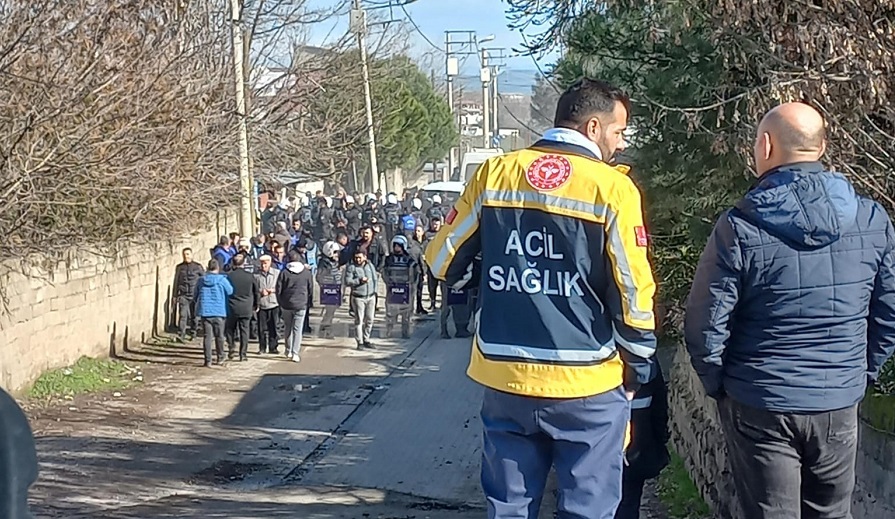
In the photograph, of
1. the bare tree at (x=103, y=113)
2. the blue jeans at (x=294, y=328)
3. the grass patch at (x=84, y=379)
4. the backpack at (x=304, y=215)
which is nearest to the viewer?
the bare tree at (x=103, y=113)

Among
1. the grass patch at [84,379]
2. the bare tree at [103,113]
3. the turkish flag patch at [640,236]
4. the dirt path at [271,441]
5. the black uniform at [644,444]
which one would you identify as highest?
the bare tree at [103,113]

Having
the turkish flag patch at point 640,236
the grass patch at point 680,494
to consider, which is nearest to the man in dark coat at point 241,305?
the grass patch at point 680,494

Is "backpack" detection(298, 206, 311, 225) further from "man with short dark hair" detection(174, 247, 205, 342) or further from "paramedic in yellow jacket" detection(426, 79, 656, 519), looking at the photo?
"paramedic in yellow jacket" detection(426, 79, 656, 519)

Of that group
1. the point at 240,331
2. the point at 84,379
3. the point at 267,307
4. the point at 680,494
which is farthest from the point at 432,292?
the point at 680,494

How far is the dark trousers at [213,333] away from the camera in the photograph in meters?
18.9

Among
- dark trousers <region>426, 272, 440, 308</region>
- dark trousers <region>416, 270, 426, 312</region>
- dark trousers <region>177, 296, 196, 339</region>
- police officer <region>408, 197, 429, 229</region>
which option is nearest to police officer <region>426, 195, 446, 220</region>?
police officer <region>408, 197, 429, 229</region>

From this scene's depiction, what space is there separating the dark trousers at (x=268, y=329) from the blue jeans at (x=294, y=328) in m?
0.56

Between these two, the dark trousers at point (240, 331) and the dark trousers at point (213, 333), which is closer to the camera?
the dark trousers at point (213, 333)

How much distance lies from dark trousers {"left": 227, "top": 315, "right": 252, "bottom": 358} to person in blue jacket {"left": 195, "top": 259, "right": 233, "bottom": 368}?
0.32 metres

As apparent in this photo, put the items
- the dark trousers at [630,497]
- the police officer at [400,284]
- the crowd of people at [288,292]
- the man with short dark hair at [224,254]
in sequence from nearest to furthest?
the dark trousers at [630,497], the crowd of people at [288,292], the man with short dark hair at [224,254], the police officer at [400,284]

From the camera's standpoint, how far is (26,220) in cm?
1634

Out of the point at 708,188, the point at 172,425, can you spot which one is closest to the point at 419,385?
the point at 172,425

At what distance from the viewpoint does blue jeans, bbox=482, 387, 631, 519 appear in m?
4.20

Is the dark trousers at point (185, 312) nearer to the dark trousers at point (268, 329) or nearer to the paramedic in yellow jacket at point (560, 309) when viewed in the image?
the dark trousers at point (268, 329)
